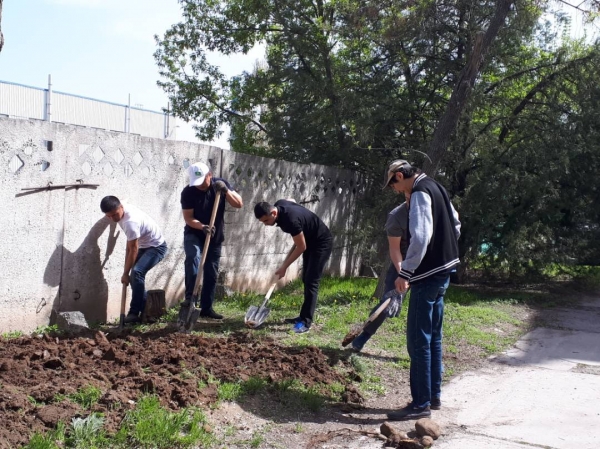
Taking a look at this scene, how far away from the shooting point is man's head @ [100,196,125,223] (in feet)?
A: 22.7

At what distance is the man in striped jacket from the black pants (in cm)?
239

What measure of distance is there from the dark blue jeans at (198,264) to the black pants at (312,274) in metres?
1.06

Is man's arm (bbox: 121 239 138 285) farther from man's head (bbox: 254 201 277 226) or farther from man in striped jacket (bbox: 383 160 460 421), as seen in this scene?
man in striped jacket (bbox: 383 160 460 421)

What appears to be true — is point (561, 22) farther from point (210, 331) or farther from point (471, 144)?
point (210, 331)

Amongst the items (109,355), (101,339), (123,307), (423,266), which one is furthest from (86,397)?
(123,307)

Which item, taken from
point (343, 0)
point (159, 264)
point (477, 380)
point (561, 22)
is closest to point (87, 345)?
point (159, 264)

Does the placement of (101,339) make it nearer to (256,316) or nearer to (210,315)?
(256,316)

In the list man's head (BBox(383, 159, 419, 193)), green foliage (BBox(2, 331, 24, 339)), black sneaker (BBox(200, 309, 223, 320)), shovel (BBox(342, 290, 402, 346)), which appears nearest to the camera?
man's head (BBox(383, 159, 419, 193))

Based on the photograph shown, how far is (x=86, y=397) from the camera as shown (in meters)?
4.50

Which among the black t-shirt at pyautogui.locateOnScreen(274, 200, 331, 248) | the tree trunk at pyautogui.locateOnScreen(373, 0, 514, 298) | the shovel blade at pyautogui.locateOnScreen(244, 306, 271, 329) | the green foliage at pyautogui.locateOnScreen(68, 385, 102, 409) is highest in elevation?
the tree trunk at pyautogui.locateOnScreen(373, 0, 514, 298)

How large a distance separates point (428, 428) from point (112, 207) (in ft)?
12.8

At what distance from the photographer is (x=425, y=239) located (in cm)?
491

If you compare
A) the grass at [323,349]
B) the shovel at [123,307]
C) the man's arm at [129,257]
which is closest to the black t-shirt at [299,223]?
the grass at [323,349]

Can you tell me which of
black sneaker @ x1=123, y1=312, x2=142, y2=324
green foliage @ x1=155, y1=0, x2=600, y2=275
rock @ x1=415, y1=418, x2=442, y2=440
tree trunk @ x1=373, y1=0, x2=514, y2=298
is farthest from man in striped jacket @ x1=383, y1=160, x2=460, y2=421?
green foliage @ x1=155, y1=0, x2=600, y2=275
